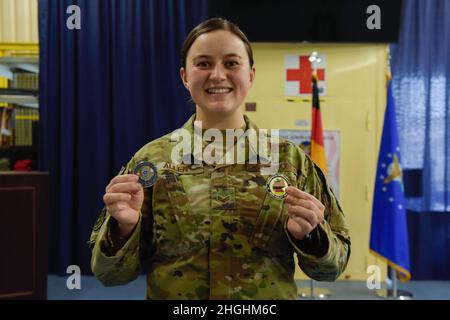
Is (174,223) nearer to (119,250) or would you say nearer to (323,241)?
(119,250)

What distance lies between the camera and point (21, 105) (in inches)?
149

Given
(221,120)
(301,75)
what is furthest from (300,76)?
(221,120)

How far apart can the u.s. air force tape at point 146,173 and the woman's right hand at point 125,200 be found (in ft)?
0.07

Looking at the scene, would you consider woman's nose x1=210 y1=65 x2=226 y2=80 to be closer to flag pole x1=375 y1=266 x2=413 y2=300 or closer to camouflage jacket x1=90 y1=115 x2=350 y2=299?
camouflage jacket x1=90 y1=115 x2=350 y2=299

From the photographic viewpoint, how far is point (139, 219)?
0.83 meters

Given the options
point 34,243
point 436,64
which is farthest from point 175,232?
point 436,64

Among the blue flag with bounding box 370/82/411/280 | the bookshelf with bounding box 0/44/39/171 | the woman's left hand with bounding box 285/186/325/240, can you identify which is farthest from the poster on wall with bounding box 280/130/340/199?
the woman's left hand with bounding box 285/186/325/240

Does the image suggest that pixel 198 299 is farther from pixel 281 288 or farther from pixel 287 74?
pixel 287 74

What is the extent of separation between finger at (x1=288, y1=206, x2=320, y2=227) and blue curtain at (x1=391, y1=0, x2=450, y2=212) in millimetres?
3279

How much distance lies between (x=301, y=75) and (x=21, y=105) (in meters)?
2.45

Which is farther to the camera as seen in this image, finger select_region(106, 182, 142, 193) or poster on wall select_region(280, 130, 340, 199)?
poster on wall select_region(280, 130, 340, 199)

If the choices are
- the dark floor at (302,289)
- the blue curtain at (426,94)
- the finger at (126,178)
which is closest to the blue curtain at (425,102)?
the blue curtain at (426,94)

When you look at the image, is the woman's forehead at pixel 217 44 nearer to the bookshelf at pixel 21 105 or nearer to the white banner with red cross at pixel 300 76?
the white banner with red cross at pixel 300 76

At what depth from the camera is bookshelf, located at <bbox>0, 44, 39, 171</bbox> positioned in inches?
148
